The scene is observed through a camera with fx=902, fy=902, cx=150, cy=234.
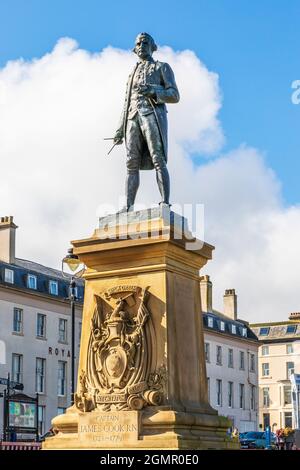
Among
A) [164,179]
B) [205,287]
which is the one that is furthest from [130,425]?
[205,287]

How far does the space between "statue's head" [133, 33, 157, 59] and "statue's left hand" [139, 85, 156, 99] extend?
1.73ft

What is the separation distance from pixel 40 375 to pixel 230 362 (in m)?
28.2

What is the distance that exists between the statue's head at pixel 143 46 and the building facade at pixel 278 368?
84857 millimetres

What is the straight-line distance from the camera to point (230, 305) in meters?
86.6

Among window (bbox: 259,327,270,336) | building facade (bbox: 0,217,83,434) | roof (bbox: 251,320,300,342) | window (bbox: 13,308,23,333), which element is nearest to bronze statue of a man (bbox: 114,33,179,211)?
building facade (bbox: 0,217,83,434)

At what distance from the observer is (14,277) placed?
56750 mm

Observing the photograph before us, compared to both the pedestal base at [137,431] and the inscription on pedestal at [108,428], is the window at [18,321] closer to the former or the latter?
the pedestal base at [137,431]

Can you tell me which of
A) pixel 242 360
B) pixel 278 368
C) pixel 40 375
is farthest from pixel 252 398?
pixel 40 375

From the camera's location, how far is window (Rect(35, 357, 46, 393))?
57531mm

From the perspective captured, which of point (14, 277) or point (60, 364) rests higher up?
point (14, 277)

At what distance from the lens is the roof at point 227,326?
77900 mm
